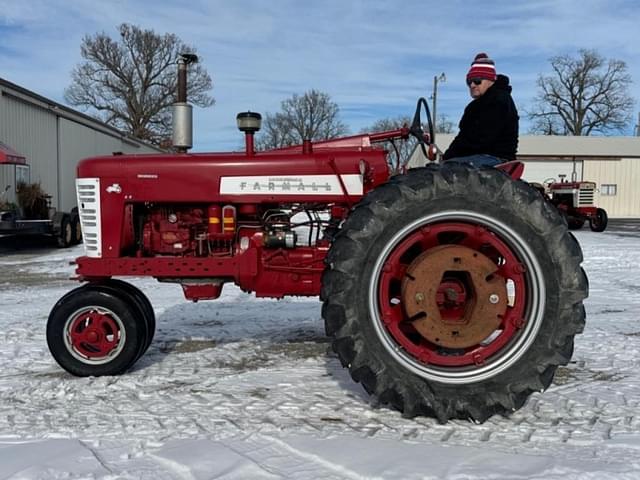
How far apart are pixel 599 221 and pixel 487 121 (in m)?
18.7

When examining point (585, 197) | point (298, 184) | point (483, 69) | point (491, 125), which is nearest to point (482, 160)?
point (491, 125)

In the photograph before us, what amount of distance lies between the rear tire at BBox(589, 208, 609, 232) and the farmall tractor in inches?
734

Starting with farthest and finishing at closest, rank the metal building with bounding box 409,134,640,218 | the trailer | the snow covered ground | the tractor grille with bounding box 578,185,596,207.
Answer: the metal building with bounding box 409,134,640,218, the tractor grille with bounding box 578,185,596,207, the trailer, the snow covered ground

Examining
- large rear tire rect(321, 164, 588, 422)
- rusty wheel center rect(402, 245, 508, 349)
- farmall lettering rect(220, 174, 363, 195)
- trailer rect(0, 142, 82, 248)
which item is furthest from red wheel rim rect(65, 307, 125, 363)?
trailer rect(0, 142, 82, 248)

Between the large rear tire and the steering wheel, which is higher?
the steering wheel

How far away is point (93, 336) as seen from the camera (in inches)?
150

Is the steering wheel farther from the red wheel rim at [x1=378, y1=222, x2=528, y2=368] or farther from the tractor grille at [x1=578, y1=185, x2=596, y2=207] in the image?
the tractor grille at [x1=578, y1=185, x2=596, y2=207]

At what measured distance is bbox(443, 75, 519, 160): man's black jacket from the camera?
3.64 m

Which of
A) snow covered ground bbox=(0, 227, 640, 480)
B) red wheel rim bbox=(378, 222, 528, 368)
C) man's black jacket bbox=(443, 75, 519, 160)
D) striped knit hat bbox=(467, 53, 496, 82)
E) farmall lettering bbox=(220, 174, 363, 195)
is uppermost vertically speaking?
striped knit hat bbox=(467, 53, 496, 82)

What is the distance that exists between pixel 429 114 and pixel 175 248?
2021mm

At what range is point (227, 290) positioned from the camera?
301 inches

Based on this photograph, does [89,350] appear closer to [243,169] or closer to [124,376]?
[124,376]

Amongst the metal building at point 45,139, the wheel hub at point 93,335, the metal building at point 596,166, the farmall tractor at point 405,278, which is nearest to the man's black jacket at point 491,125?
the farmall tractor at point 405,278

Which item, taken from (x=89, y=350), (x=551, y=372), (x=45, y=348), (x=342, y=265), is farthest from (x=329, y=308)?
(x=45, y=348)
